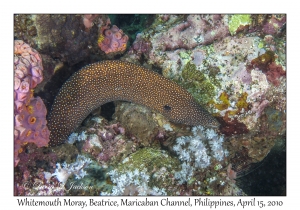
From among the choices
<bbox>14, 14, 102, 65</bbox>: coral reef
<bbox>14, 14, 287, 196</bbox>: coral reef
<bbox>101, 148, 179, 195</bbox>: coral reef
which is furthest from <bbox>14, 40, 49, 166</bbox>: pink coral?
<bbox>101, 148, 179, 195</bbox>: coral reef

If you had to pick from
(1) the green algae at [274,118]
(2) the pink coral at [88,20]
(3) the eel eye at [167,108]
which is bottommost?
(1) the green algae at [274,118]

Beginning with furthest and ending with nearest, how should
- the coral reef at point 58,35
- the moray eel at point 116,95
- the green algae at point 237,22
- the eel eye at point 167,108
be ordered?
the green algae at point 237,22, the eel eye at point 167,108, the moray eel at point 116,95, the coral reef at point 58,35

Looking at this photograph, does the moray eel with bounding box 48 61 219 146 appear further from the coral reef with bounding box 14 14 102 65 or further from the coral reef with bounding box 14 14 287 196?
the coral reef with bounding box 14 14 102 65

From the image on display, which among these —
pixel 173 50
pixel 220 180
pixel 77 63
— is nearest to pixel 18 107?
pixel 77 63

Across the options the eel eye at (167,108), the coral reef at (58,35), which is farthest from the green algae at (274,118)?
the coral reef at (58,35)

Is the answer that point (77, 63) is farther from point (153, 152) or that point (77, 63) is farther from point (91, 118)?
point (153, 152)

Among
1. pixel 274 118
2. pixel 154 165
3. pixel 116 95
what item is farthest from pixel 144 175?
pixel 274 118

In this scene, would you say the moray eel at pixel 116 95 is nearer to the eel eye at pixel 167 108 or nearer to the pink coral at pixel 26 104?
the eel eye at pixel 167 108
